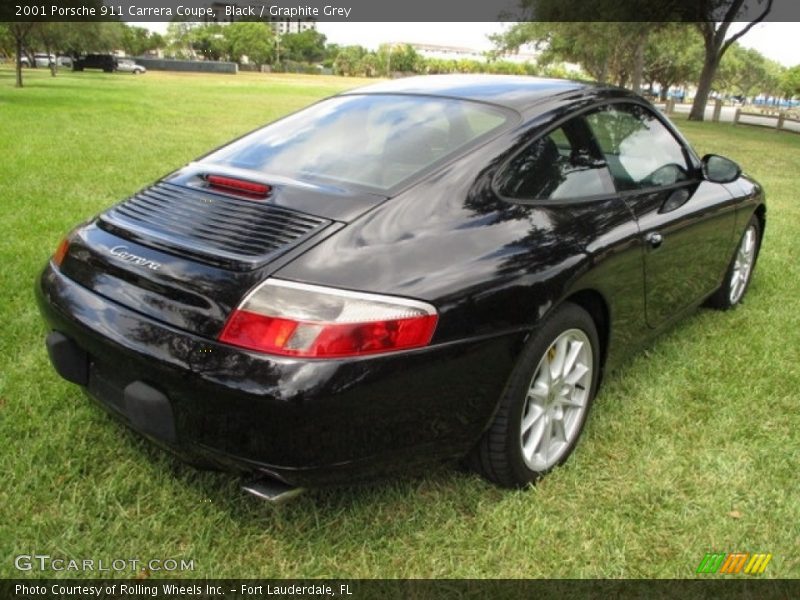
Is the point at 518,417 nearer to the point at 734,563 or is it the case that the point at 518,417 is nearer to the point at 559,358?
the point at 559,358

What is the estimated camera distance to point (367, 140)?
2.72 m

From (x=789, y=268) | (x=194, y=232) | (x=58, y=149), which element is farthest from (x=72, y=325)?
(x=58, y=149)

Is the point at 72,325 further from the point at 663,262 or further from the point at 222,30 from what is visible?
the point at 222,30

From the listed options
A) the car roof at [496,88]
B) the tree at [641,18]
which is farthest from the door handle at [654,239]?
the tree at [641,18]

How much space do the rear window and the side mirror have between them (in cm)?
153

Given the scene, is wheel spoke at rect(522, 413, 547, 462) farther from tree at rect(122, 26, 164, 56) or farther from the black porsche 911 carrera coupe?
tree at rect(122, 26, 164, 56)

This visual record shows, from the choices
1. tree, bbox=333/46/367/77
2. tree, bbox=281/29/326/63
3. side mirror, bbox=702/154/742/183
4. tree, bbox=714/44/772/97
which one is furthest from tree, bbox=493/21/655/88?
tree, bbox=281/29/326/63

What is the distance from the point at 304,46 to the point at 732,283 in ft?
433

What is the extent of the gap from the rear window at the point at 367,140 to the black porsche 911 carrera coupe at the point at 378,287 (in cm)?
1

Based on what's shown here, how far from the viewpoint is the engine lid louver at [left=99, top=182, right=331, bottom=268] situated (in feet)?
6.70

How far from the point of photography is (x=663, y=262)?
10.1 ft

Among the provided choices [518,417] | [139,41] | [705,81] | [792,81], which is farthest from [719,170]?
[139,41]

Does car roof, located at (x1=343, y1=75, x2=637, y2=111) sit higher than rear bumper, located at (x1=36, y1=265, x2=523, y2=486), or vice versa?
car roof, located at (x1=343, y1=75, x2=637, y2=111)

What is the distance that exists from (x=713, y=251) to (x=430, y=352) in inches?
94.7
